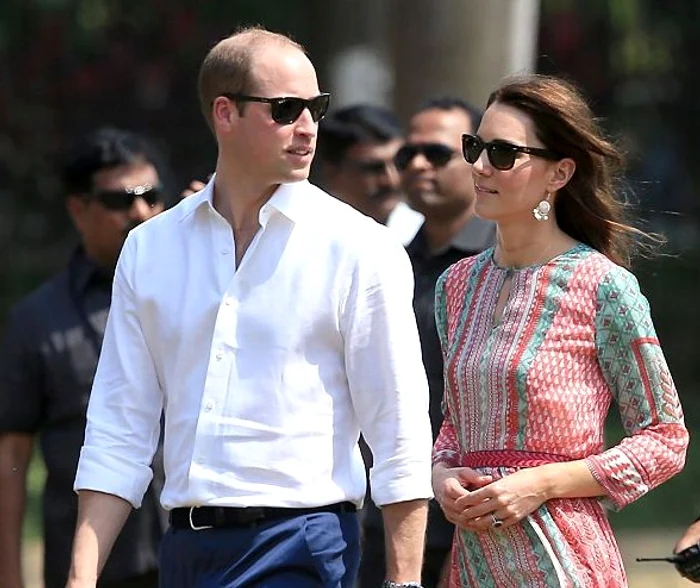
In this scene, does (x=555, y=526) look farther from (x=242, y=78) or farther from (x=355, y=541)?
(x=242, y=78)

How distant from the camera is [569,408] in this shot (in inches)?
174

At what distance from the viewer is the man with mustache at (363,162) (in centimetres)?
748

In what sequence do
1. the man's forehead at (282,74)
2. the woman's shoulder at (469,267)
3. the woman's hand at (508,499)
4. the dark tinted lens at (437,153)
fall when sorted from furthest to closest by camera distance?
the dark tinted lens at (437,153) → the woman's shoulder at (469,267) → the man's forehead at (282,74) → the woman's hand at (508,499)

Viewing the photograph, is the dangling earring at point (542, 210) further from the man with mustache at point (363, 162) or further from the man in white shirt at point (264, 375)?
the man with mustache at point (363, 162)

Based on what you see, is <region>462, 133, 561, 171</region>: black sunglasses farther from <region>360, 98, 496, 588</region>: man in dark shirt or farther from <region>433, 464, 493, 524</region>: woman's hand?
<region>360, 98, 496, 588</region>: man in dark shirt

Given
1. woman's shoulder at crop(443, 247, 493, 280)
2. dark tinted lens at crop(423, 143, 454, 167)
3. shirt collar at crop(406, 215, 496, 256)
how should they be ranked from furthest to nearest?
dark tinted lens at crop(423, 143, 454, 167) → shirt collar at crop(406, 215, 496, 256) → woman's shoulder at crop(443, 247, 493, 280)

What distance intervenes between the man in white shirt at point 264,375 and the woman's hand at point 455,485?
0.27 ft

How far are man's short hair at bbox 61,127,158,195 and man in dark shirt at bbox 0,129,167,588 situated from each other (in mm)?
292

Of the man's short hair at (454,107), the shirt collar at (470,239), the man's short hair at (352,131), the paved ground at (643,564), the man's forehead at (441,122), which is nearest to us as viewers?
the shirt collar at (470,239)

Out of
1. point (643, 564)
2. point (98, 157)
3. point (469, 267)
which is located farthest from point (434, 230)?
point (643, 564)

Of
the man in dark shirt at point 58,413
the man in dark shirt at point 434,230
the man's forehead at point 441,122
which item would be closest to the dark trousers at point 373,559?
the man in dark shirt at point 434,230

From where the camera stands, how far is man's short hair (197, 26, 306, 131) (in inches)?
184

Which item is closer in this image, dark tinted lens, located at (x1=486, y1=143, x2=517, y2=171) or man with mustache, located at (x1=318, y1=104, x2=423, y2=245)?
dark tinted lens, located at (x1=486, y1=143, x2=517, y2=171)

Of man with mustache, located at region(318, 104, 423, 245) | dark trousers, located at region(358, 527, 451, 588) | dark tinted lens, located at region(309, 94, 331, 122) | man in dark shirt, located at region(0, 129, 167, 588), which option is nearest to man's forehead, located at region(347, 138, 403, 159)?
man with mustache, located at region(318, 104, 423, 245)
